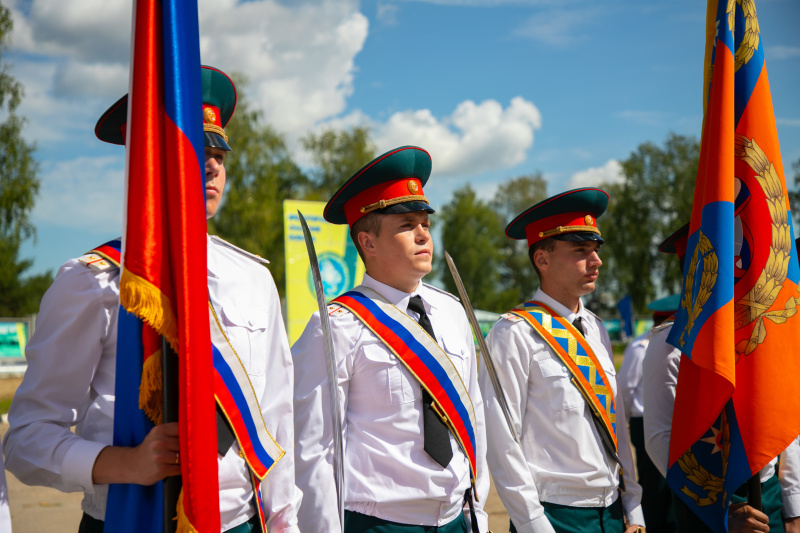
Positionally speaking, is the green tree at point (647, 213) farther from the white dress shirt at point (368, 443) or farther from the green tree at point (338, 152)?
the white dress shirt at point (368, 443)

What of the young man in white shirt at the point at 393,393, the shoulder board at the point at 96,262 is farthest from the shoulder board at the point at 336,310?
the shoulder board at the point at 96,262

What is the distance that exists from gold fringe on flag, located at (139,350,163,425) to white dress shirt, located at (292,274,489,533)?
2.84ft

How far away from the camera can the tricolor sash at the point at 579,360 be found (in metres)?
3.48

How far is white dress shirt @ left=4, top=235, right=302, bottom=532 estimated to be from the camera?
184 cm

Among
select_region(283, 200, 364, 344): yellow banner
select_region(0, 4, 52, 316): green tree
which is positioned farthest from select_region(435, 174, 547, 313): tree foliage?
select_region(283, 200, 364, 344): yellow banner

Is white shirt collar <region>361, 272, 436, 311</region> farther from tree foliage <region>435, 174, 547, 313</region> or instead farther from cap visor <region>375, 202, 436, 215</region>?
tree foliage <region>435, 174, 547, 313</region>

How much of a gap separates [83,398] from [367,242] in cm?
144

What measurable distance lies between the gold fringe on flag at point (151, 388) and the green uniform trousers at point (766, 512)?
118 inches

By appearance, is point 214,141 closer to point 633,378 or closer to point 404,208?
point 404,208

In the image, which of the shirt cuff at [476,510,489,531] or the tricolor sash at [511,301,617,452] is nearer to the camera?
the shirt cuff at [476,510,489,531]

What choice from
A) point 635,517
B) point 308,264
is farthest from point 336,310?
point 308,264

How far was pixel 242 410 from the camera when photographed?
2.07 meters

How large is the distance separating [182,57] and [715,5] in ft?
8.85

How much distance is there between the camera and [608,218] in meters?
41.2
